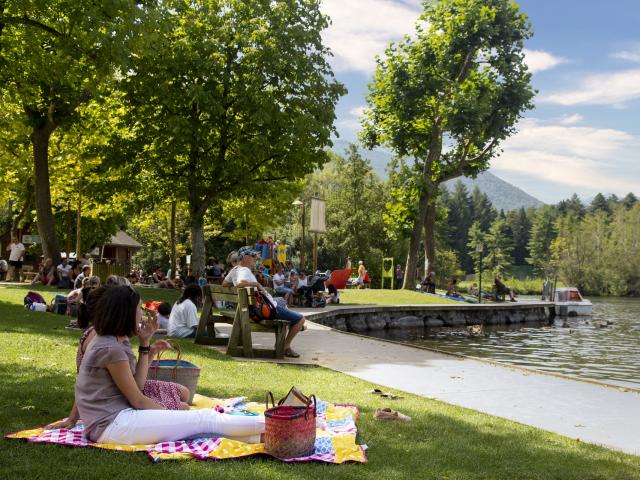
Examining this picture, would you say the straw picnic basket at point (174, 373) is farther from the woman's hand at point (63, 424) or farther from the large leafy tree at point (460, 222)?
the large leafy tree at point (460, 222)

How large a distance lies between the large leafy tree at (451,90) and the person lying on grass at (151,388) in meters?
29.0

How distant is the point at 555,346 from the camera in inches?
808

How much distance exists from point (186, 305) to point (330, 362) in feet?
10.3

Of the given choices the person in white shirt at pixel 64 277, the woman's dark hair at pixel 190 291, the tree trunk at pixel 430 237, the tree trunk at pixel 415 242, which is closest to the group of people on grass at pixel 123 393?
the woman's dark hair at pixel 190 291

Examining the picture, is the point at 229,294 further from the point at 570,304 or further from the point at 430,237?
the point at 570,304

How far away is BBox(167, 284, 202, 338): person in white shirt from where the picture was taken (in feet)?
40.1

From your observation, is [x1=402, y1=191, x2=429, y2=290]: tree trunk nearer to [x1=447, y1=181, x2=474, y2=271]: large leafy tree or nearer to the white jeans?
the white jeans

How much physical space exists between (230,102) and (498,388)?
56.6 ft

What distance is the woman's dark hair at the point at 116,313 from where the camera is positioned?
4.64 meters

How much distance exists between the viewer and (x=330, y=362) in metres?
10.8

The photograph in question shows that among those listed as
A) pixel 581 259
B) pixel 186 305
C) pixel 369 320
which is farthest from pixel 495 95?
pixel 581 259

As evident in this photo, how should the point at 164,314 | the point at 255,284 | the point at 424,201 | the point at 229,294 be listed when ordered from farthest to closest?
the point at 424,201
the point at 164,314
the point at 229,294
the point at 255,284

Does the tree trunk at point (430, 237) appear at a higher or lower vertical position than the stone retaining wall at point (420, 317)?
higher

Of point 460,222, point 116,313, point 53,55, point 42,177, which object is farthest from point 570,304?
point 460,222
